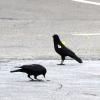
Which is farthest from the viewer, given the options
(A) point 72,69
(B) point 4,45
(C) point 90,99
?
(B) point 4,45

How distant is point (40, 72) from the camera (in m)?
10.2

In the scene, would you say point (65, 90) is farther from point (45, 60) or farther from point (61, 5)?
point (61, 5)

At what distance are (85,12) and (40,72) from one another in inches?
515

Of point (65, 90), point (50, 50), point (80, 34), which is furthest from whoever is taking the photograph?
point (80, 34)

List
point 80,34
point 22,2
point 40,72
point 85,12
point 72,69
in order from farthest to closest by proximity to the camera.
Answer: point 22,2, point 85,12, point 80,34, point 72,69, point 40,72

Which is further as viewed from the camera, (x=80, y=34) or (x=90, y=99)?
(x=80, y=34)

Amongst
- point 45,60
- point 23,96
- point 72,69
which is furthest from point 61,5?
A: point 23,96

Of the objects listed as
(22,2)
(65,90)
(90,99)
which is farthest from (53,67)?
(22,2)

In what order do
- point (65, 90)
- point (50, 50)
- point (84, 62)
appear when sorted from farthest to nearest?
point (50, 50), point (84, 62), point (65, 90)

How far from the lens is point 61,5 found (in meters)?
24.2

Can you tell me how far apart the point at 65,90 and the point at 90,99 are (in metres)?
0.92

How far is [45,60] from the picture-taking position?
1358 cm

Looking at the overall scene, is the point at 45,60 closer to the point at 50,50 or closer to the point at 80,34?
the point at 50,50

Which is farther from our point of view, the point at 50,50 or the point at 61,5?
the point at 61,5
